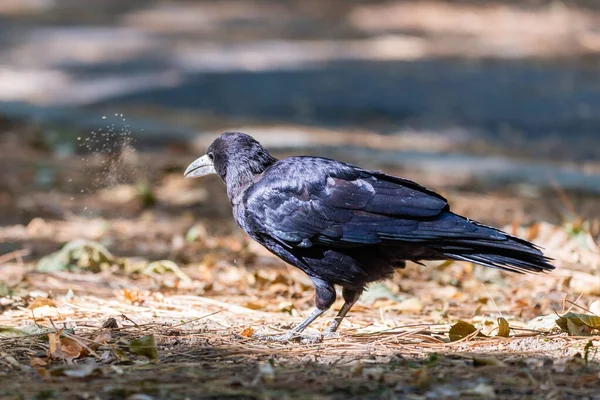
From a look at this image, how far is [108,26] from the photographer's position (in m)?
18.3

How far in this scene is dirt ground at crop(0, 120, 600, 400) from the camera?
11.7 ft

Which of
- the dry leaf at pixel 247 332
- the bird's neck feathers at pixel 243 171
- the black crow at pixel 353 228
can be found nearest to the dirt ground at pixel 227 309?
the dry leaf at pixel 247 332

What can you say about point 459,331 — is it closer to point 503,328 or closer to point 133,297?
point 503,328

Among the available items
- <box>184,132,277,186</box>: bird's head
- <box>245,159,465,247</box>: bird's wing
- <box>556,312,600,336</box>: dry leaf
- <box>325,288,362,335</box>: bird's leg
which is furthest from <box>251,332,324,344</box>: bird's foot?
<box>556,312,600,336</box>: dry leaf

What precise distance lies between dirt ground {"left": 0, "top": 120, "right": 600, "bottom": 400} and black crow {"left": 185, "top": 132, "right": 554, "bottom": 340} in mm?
266

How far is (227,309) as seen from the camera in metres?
5.00

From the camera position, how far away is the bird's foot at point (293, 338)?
433cm

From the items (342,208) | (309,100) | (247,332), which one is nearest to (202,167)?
(342,208)

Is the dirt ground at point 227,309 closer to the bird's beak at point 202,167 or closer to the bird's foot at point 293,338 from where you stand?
the bird's foot at point 293,338

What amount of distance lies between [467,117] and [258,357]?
8.02 meters

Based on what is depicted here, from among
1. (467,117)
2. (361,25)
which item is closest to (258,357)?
(467,117)

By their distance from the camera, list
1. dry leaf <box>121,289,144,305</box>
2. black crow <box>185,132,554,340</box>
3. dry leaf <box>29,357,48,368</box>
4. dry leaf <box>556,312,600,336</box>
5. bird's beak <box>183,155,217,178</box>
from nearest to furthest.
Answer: dry leaf <box>29,357,48,368</box>, dry leaf <box>556,312,600,336</box>, black crow <box>185,132,554,340</box>, dry leaf <box>121,289,144,305</box>, bird's beak <box>183,155,217,178</box>

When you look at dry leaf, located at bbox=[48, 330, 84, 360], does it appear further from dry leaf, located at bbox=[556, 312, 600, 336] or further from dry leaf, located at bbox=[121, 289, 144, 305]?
dry leaf, located at bbox=[556, 312, 600, 336]

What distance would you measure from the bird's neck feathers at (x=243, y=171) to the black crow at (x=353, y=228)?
0.13 metres
